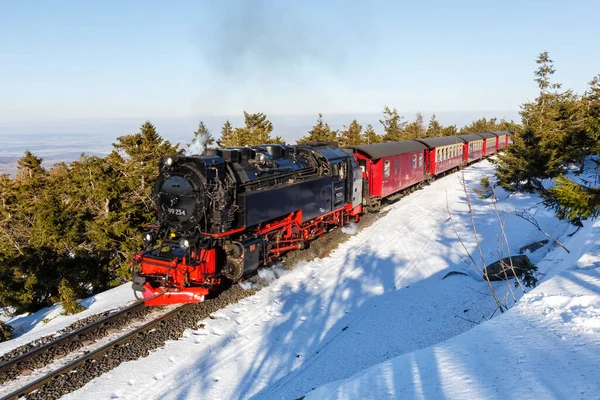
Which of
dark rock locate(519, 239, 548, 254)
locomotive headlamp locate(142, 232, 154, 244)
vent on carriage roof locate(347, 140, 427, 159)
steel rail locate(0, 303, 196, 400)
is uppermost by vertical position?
vent on carriage roof locate(347, 140, 427, 159)

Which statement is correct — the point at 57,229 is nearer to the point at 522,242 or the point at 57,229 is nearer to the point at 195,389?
the point at 195,389

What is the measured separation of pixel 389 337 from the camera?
23.4 ft

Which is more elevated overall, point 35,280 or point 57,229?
point 57,229

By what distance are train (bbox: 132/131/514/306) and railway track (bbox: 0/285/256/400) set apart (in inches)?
15.3

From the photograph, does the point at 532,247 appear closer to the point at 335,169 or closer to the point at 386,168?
the point at 335,169

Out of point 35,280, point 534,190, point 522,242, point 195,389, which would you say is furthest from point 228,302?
point 534,190

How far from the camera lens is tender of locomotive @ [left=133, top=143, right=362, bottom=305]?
313 inches

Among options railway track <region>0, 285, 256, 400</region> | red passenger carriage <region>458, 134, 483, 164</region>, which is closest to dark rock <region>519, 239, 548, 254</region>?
railway track <region>0, 285, 256, 400</region>

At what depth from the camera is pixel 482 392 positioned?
12.3 ft

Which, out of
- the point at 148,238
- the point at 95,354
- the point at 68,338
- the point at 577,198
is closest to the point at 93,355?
the point at 95,354

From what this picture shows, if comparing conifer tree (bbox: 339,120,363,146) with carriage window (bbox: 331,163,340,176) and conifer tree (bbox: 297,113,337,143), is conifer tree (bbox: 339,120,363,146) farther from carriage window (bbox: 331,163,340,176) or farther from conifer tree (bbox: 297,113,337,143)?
carriage window (bbox: 331,163,340,176)

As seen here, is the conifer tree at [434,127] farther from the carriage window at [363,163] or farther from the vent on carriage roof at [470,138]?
the carriage window at [363,163]

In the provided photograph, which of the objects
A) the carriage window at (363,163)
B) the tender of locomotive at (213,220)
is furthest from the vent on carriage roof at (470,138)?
the tender of locomotive at (213,220)

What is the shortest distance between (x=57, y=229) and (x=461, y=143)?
2606cm
